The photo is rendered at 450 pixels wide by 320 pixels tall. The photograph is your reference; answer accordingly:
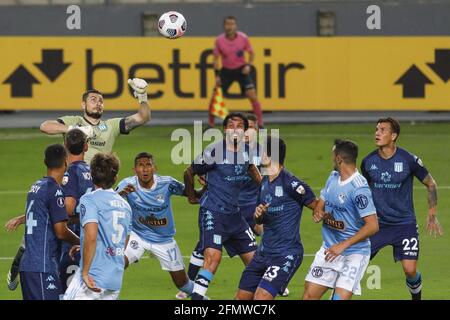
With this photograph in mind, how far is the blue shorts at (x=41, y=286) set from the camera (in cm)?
1291

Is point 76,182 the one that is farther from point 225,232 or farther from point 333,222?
point 333,222

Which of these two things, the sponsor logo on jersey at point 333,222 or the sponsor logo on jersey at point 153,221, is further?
the sponsor logo on jersey at point 153,221

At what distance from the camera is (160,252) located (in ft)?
52.2

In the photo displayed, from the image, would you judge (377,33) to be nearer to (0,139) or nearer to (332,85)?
(332,85)

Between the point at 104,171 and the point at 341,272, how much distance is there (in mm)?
2996

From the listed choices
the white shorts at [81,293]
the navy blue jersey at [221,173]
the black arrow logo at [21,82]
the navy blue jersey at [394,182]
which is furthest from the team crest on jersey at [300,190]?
the black arrow logo at [21,82]

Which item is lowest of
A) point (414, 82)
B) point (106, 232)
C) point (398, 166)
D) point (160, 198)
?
point (160, 198)

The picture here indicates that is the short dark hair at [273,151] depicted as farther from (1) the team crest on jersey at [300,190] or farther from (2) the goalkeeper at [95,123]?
(2) the goalkeeper at [95,123]

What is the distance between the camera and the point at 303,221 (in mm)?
21391

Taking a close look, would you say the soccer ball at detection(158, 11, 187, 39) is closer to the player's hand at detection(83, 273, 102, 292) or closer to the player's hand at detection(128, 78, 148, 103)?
the player's hand at detection(128, 78, 148, 103)

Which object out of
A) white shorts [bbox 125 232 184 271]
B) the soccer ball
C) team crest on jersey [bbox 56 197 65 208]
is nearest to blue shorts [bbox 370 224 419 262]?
white shorts [bbox 125 232 184 271]

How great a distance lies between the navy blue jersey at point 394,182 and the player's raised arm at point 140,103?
9.10 ft

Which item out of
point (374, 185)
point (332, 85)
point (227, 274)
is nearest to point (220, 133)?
point (332, 85)

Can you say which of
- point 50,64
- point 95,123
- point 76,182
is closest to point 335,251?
point 76,182
